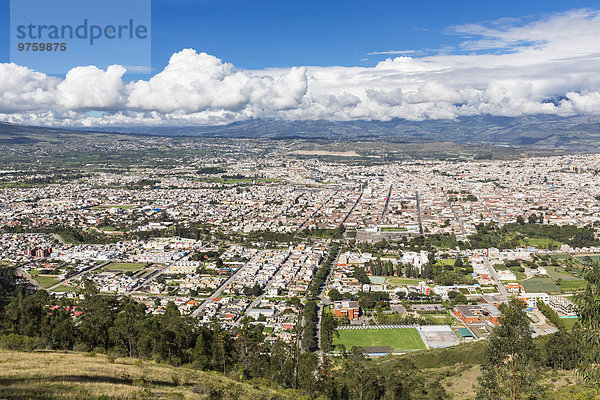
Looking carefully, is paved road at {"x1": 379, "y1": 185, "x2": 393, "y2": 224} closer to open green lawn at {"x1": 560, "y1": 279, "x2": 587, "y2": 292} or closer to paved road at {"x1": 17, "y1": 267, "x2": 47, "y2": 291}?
open green lawn at {"x1": 560, "y1": 279, "x2": 587, "y2": 292}

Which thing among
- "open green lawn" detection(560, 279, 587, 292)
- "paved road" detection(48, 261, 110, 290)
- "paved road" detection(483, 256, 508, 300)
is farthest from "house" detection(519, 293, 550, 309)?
"paved road" detection(48, 261, 110, 290)

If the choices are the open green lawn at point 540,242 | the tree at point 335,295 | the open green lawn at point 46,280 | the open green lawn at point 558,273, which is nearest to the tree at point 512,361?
the tree at point 335,295

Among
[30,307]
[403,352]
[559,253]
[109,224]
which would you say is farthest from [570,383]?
[109,224]

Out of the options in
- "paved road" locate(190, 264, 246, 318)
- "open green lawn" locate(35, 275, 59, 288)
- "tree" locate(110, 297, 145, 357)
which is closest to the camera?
"tree" locate(110, 297, 145, 357)

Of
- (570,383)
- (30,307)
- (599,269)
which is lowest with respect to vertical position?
(570,383)

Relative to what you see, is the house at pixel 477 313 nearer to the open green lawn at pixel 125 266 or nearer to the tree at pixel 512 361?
the tree at pixel 512 361

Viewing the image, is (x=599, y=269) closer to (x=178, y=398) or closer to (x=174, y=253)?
(x=178, y=398)
